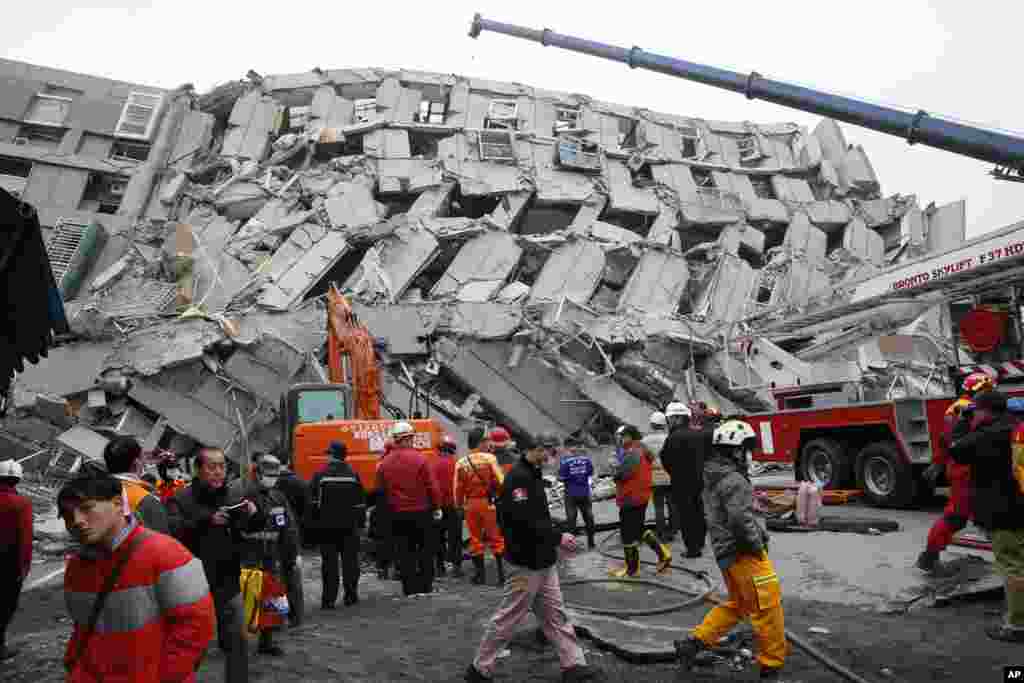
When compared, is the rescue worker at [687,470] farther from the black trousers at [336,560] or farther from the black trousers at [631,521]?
the black trousers at [336,560]

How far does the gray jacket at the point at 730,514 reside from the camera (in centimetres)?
451

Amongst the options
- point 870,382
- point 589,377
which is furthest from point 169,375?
point 870,382

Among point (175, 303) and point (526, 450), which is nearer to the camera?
point (526, 450)

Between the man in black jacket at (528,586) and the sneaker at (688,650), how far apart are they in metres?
0.58

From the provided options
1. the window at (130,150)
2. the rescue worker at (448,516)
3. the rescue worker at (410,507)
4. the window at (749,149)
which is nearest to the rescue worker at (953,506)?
the rescue worker at (410,507)

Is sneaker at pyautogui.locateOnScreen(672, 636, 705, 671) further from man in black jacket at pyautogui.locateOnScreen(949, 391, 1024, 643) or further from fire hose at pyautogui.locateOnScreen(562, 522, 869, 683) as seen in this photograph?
A: man in black jacket at pyautogui.locateOnScreen(949, 391, 1024, 643)

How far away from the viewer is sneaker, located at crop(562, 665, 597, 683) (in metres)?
4.45

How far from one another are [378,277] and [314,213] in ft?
9.23

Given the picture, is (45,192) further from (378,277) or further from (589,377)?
(589,377)

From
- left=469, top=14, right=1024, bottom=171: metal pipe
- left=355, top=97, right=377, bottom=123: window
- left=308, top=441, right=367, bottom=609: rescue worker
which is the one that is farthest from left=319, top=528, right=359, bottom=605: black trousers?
left=355, top=97, right=377, bottom=123: window

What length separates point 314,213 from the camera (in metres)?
18.8

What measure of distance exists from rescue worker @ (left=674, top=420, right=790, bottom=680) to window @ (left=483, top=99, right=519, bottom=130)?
A: 66.3 ft

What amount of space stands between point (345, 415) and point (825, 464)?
7.13 metres

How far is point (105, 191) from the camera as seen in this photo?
22.4 meters
